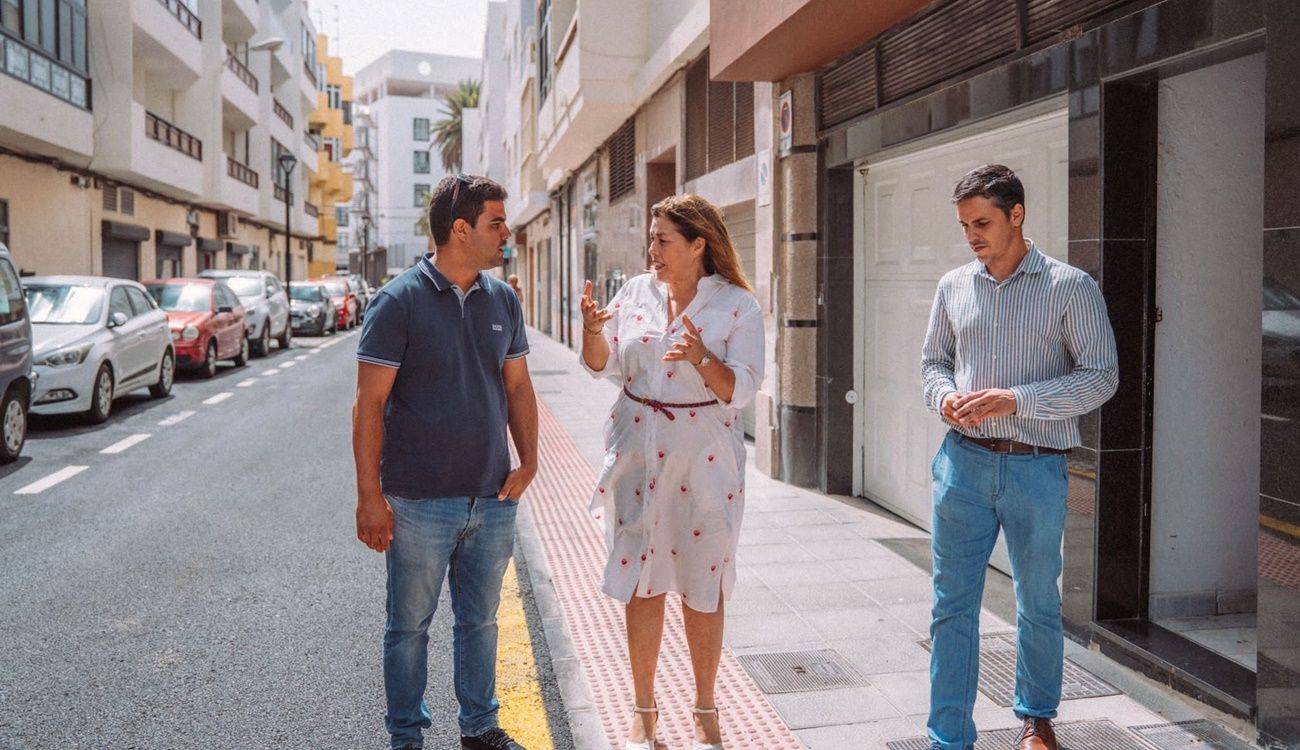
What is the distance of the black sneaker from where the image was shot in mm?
3488

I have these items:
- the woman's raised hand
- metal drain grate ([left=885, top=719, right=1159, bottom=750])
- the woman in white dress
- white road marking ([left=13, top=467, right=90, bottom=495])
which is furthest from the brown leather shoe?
white road marking ([left=13, top=467, right=90, bottom=495])

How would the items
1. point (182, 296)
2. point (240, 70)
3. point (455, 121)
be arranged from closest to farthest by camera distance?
point (182, 296) < point (240, 70) < point (455, 121)

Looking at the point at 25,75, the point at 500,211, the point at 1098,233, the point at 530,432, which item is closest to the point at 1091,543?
the point at 1098,233

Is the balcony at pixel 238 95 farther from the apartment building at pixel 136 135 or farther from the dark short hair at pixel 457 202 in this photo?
the dark short hair at pixel 457 202

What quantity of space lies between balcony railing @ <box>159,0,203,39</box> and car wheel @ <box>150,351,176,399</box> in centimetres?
1360

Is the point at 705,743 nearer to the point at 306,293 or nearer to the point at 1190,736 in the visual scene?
the point at 1190,736

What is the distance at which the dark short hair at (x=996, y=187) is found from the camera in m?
3.27

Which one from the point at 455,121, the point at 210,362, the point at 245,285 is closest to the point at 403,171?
the point at 455,121

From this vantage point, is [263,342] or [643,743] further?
[263,342]

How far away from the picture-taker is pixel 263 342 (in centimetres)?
2236

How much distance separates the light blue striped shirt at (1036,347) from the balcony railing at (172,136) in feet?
77.5

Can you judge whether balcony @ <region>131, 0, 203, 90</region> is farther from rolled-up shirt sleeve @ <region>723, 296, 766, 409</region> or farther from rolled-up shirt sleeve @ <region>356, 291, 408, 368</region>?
rolled-up shirt sleeve @ <region>723, 296, 766, 409</region>

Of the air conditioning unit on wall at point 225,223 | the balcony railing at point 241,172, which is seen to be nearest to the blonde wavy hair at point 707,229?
the balcony railing at point 241,172

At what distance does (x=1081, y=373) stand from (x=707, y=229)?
4.10 ft
